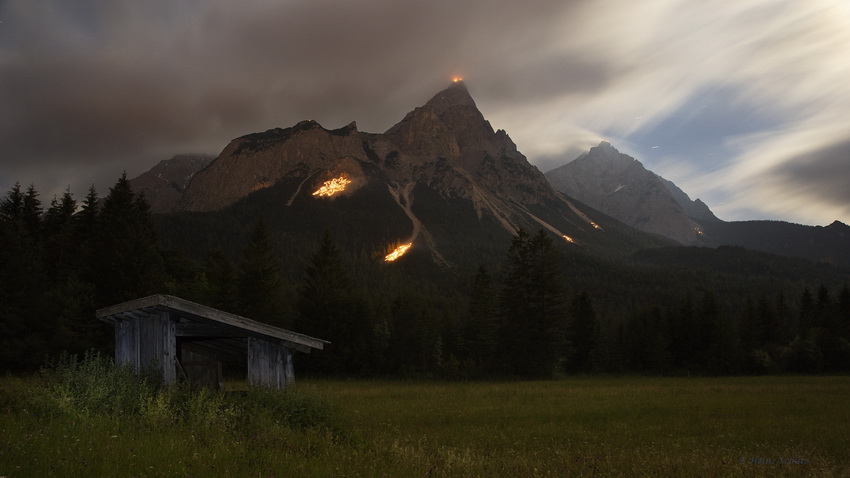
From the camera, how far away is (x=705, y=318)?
71312 millimetres

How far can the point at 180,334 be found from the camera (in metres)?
14.3

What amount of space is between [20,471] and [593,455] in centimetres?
1213

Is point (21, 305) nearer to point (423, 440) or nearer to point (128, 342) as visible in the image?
point (128, 342)

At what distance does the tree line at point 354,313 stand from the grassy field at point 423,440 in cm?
2555

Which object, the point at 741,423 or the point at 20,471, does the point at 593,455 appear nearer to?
the point at 741,423

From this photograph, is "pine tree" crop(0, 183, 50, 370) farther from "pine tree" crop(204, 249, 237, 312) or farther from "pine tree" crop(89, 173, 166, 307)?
"pine tree" crop(204, 249, 237, 312)

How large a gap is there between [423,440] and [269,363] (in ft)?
17.3

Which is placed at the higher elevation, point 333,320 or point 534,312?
point 333,320

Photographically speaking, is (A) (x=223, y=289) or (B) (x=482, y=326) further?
(B) (x=482, y=326)

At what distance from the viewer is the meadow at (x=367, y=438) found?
27.3ft

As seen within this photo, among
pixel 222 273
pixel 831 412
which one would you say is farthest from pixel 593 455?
pixel 222 273

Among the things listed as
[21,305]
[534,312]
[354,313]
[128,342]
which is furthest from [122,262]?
[534,312]

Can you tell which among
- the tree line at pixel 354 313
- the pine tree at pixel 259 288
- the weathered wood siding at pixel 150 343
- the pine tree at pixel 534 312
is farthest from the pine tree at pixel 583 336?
the weathered wood siding at pixel 150 343

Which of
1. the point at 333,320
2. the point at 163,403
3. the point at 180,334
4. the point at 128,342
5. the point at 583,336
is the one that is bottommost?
the point at 583,336
